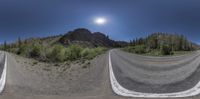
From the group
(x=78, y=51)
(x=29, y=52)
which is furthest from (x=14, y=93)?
(x=29, y=52)

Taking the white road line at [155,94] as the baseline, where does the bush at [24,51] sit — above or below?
above

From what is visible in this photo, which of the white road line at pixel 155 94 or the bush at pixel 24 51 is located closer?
the white road line at pixel 155 94

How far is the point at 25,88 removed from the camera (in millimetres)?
20734

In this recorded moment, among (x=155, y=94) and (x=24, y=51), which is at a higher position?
(x=24, y=51)

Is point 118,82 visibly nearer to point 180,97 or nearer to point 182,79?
point 182,79

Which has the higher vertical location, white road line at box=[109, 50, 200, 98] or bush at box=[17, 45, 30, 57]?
bush at box=[17, 45, 30, 57]

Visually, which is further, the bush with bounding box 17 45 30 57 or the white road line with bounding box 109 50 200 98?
the bush with bounding box 17 45 30 57

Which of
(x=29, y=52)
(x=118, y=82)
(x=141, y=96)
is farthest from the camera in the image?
(x=29, y=52)

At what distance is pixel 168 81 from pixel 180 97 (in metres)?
4.84

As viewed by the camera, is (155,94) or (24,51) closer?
(155,94)

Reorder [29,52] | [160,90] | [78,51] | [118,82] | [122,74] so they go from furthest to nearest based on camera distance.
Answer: [29,52] → [78,51] → [122,74] → [118,82] → [160,90]

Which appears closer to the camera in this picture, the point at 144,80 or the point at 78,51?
the point at 144,80

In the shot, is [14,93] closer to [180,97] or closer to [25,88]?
[25,88]

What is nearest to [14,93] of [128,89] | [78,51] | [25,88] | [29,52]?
[25,88]
